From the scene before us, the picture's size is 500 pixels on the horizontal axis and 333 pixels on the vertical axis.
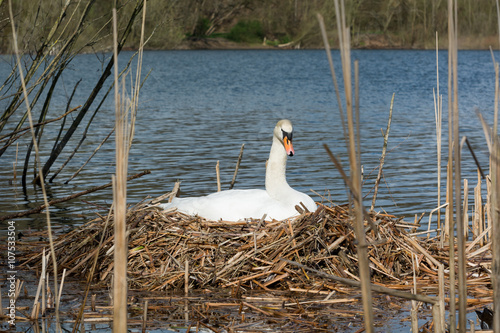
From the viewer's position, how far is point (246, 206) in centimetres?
658

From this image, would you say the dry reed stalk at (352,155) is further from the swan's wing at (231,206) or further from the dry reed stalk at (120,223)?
the swan's wing at (231,206)

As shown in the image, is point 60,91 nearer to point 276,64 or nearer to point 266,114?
point 266,114

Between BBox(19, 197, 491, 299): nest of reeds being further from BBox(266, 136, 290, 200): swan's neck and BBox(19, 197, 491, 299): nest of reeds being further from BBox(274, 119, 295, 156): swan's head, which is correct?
BBox(274, 119, 295, 156): swan's head

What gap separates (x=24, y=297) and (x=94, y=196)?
5.08 m

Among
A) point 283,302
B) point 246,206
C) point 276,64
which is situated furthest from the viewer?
point 276,64

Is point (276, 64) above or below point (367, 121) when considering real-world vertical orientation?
above

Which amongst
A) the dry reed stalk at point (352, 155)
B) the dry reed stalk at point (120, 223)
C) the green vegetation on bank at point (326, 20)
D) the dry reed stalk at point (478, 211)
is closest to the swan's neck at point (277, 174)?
the dry reed stalk at point (478, 211)

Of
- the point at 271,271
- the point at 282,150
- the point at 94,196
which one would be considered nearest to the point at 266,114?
the point at 94,196

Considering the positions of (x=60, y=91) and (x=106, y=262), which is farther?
(x=60, y=91)

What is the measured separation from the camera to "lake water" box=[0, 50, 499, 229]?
422 inches

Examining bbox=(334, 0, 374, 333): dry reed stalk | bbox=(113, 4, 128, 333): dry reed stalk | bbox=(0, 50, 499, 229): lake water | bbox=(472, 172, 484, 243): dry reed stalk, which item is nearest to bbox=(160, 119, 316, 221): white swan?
bbox=(0, 50, 499, 229): lake water

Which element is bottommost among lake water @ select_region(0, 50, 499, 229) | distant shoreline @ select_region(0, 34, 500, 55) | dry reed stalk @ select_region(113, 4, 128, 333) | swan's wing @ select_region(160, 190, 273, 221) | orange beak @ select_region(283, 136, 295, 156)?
dry reed stalk @ select_region(113, 4, 128, 333)

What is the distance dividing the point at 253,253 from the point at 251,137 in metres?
11.9

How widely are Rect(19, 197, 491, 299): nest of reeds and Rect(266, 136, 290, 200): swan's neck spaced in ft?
1.94
